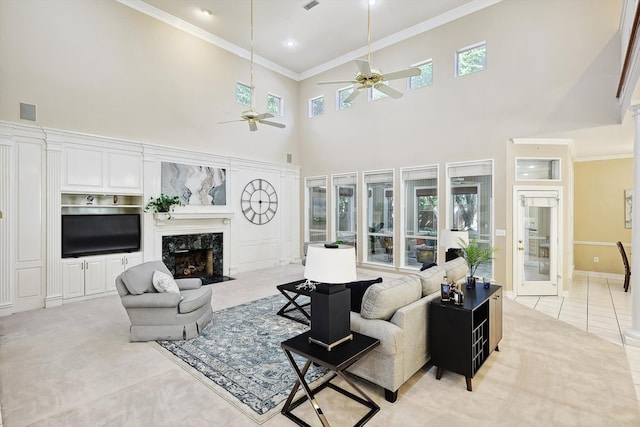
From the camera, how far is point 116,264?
577cm

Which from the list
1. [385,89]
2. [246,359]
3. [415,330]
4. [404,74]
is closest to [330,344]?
[415,330]

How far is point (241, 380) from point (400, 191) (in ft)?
17.5

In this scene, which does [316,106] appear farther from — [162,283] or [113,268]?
[162,283]

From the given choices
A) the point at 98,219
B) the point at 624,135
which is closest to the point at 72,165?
the point at 98,219

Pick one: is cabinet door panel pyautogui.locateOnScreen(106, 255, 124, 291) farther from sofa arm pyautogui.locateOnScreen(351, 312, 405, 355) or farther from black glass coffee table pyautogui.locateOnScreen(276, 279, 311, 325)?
sofa arm pyautogui.locateOnScreen(351, 312, 405, 355)

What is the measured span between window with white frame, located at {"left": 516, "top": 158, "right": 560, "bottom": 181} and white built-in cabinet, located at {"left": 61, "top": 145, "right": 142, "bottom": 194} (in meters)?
7.27

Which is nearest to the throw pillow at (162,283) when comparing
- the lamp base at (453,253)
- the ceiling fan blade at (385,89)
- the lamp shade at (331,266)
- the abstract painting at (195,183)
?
the lamp shade at (331,266)

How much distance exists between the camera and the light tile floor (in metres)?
3.84

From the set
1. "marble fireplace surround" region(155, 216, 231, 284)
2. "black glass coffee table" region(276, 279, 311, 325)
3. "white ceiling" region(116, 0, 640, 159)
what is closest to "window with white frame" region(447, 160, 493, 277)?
"white ceiling" region(116, 0, 640, 159)

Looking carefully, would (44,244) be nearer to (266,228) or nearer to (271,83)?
(266,228)

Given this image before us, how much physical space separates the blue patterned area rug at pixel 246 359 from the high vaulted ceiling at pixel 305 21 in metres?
5.82

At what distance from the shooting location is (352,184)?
8.07 metres

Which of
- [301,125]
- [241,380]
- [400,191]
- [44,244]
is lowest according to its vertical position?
[241,380]

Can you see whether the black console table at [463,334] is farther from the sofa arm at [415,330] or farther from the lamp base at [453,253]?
the lamp base at [453,253]
